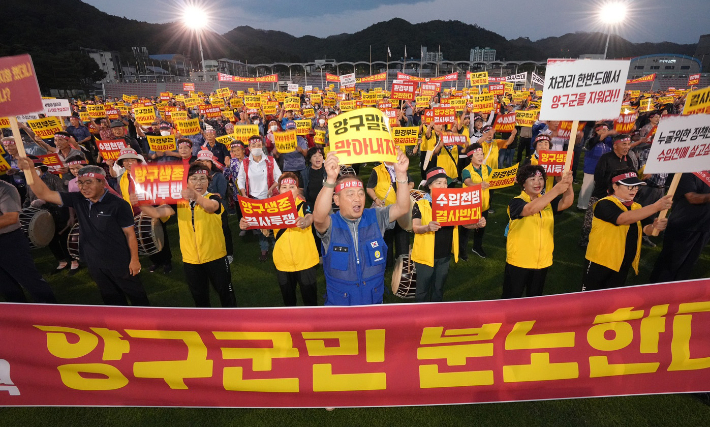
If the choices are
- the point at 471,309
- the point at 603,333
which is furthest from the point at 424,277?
the point at 603,333

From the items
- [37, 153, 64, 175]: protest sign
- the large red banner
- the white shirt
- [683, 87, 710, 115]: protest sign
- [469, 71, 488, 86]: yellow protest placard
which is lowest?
the large red banner

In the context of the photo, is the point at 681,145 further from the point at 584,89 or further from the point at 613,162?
the point at 613,162

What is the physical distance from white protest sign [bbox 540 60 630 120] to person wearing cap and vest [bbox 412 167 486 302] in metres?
1.53

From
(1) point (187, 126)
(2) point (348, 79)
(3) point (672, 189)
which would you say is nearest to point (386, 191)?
(3) point (672, 189)

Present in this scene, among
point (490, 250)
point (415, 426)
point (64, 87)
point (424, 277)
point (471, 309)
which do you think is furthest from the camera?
point (64, 87)

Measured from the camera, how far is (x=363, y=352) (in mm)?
3197

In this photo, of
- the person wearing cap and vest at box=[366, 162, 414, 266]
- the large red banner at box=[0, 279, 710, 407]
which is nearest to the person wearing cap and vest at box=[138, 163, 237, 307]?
the large red banner at box=[0, 279, 710, 407]

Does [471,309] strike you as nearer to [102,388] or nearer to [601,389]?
[601,389]

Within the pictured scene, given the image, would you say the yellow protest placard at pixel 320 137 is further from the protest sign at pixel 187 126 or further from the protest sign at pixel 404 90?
the protest sign at pixel 404 90

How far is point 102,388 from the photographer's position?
3363mm

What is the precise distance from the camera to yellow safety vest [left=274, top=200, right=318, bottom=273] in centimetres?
449

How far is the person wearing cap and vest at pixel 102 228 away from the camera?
422cm

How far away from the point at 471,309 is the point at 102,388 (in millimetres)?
3531

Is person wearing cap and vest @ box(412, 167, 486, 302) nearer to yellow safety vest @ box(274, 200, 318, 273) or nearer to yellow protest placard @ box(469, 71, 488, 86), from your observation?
yellow safety vest @ box(274, 200, 318, 273)
